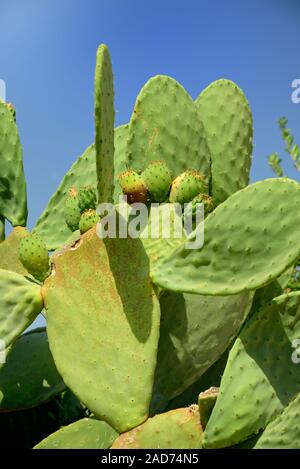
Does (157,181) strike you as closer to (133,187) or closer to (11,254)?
(133,187)

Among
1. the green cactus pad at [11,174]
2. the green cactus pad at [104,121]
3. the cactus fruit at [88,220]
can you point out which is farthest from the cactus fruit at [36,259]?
the green cactus pad at [11,174]

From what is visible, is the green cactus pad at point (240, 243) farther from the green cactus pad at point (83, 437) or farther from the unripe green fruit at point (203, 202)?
the green cactus pad at point (83, 437)

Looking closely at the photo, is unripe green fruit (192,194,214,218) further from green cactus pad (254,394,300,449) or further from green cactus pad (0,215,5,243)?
green cactus pad (0,215,5,243)

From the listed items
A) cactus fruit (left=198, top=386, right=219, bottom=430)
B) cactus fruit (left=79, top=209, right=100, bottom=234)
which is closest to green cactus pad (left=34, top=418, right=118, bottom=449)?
cactus fruit (left=198, top=386, right=219, bottom=430)

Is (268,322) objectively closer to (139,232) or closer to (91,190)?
(139,232)
